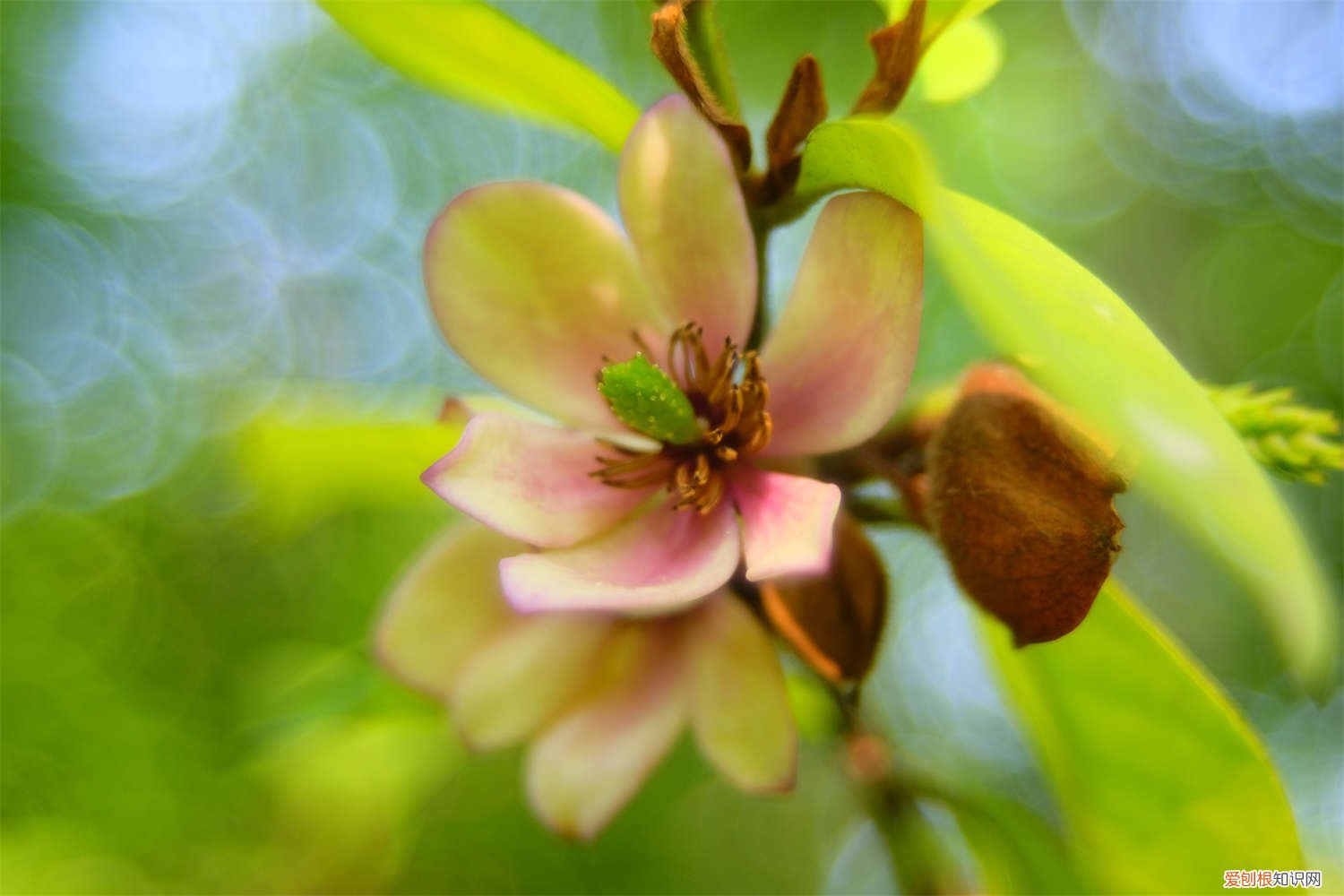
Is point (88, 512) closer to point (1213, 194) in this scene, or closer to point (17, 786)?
point (17, 786)

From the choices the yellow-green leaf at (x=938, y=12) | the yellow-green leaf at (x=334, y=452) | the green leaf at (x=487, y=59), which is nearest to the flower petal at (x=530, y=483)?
the yellow-green leaf at (x=334, y=452)

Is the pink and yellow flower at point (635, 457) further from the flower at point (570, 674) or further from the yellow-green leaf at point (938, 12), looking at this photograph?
the yellow-green leaf at point (938, 12)

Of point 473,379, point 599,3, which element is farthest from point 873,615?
point 599,3

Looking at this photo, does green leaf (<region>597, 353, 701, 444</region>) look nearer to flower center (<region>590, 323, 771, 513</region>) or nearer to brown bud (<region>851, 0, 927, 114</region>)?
flower center (<region>590, 323, 771, 513</region>)

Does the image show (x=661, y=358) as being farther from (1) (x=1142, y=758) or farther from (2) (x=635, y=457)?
(1) (x=1142, y=758)

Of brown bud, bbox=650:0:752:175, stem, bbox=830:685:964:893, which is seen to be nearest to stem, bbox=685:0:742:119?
brown bud, bbox=650:0:752:175
